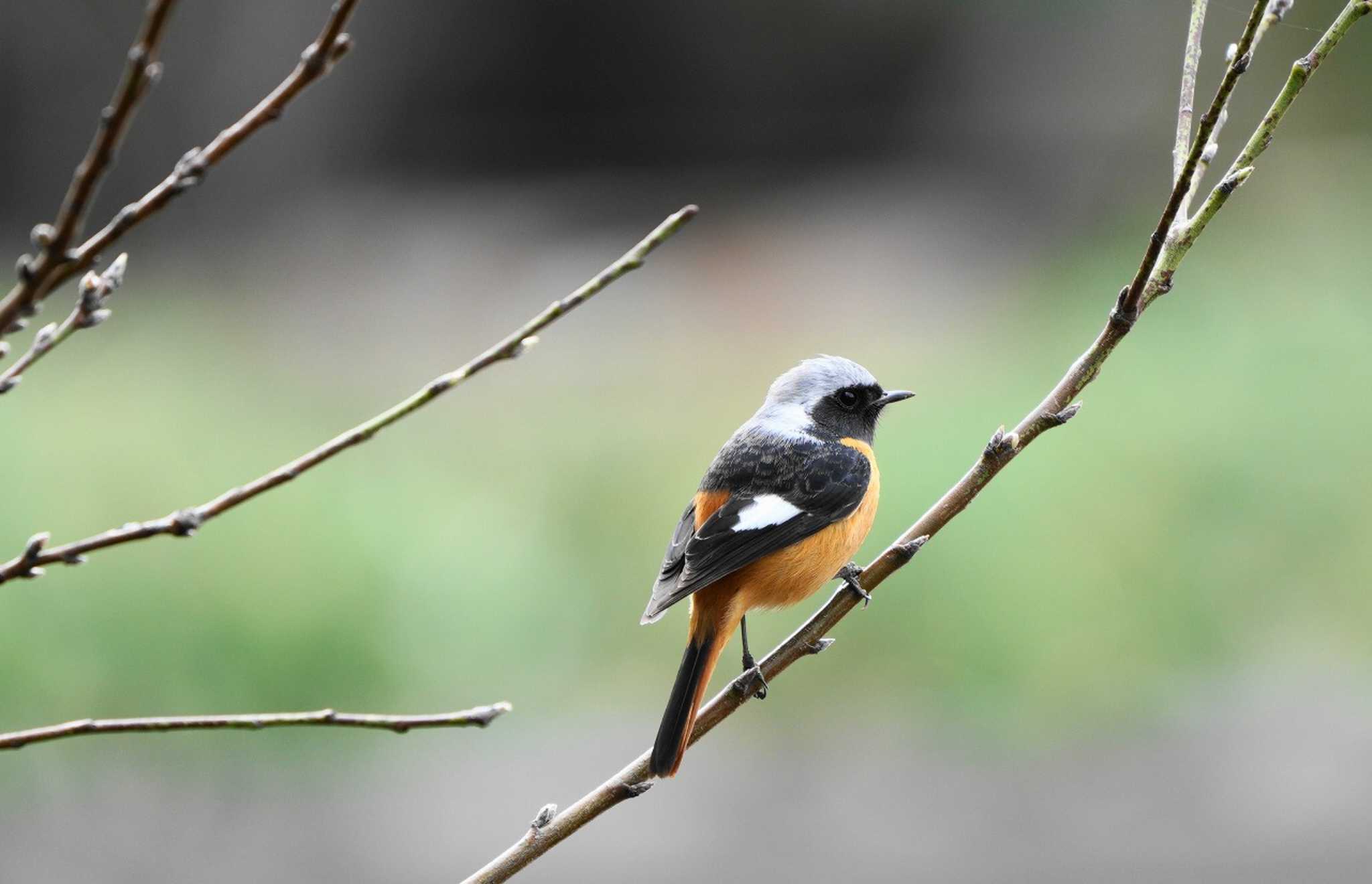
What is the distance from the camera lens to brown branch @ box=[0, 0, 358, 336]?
822 millimetres

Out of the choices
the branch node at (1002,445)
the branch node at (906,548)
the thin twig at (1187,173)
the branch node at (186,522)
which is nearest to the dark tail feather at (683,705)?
the branch node at (906,548)

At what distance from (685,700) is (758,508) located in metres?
0.58

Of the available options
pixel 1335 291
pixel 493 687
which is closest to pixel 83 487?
pixel 493 687

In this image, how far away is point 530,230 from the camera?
7.98m

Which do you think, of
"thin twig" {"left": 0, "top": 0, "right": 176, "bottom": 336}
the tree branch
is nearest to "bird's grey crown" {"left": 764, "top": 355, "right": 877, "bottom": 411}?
the tree branch

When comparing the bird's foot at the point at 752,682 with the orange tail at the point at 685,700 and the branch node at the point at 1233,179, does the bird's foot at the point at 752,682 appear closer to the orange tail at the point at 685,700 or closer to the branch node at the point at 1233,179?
the orange tail at the point at 685,700

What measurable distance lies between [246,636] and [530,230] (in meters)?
3.66

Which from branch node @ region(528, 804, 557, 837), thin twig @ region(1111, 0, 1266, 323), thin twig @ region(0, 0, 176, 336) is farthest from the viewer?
branch node @ region(528, 804, 557, 837)

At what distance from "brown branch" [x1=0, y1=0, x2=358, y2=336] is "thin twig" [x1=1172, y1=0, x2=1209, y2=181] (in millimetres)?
1217

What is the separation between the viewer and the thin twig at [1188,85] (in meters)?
1.75

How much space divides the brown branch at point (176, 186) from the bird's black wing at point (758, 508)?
1468 millimetres

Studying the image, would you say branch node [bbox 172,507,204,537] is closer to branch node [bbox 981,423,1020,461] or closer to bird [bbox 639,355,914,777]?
branch node [bbox 981,423,1020,461]

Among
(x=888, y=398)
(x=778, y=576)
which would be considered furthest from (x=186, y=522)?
(x=888, y=398)

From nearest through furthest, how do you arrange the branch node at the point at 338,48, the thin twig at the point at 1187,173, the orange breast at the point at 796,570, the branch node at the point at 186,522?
the branch node at the point at 338,48 < the branch node at the point at 186,522 < the thin twig at the point at 1187,173 < the orange breast at the point at 796,570
